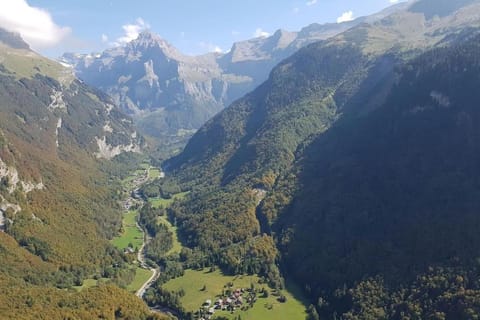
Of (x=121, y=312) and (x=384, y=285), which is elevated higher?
(x=121, y=312)

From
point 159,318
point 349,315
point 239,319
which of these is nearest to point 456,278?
point 349,315

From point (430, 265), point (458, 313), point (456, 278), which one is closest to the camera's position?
point (458, 313)

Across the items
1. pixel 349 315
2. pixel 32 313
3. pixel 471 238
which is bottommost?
pixel 349 315

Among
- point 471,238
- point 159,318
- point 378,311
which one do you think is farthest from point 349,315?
point 159,318

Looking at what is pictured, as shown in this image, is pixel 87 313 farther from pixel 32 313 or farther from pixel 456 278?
pixel 456 278

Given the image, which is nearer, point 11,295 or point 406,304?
point 406,304

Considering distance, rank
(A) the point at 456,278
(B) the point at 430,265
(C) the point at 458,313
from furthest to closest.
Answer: (B) the point at 430,265
(A) the point at 456,278
(C) the point at 458,313

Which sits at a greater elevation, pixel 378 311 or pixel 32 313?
pixel 32 313

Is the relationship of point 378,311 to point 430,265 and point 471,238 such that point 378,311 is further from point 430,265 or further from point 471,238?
point 471,238

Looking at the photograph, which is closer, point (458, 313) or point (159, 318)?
point (458, 313)
